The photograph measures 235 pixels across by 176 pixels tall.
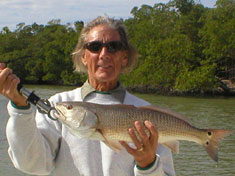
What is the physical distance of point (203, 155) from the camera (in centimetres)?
1195

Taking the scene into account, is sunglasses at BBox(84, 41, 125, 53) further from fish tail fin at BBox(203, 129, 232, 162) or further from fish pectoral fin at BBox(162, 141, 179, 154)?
fish tail fin at BBox(203, 129, 232, 162)

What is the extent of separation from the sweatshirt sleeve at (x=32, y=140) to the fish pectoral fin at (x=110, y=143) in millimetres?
403

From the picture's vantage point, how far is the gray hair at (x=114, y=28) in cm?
285

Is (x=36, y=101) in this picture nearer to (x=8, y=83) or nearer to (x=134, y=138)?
(x=8, y=83)

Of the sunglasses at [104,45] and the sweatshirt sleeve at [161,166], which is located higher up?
the sunglasses at [104,45]

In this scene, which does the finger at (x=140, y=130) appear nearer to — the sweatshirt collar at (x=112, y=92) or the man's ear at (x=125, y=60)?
the sweatshirt collar at (x=112, y=92)

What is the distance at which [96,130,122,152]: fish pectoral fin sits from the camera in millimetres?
2332

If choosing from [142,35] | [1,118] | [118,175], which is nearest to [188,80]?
[142,35]

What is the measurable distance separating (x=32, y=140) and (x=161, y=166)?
2.70 ft

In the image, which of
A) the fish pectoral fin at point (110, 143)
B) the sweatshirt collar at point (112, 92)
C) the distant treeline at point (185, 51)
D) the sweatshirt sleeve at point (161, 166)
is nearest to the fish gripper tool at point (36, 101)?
the fish pectoral fin at point (110, 143)

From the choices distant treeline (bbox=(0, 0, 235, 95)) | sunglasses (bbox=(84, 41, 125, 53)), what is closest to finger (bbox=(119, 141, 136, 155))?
sunglasses (bbox=(84, 41, 125, 53))

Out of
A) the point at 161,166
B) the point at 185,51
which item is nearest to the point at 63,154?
the point at 161,166

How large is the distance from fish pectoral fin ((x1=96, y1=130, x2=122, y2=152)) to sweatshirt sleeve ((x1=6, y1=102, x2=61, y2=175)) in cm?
40

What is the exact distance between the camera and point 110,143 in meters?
2.36
